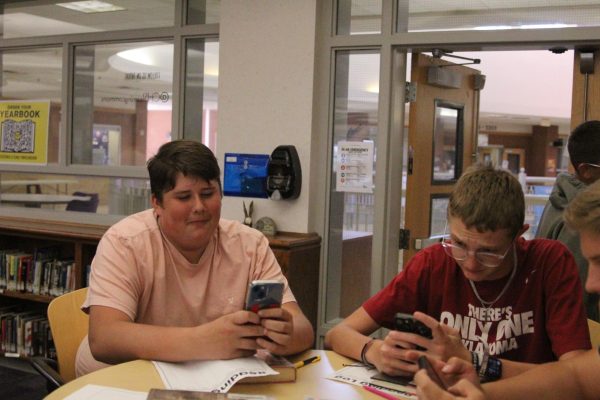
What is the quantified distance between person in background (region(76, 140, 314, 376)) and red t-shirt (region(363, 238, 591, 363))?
52 cm

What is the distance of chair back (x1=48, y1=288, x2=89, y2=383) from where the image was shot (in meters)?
2.41

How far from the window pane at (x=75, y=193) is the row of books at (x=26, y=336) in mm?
937

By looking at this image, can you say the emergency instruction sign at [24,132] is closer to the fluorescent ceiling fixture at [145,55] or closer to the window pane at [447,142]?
the fluorescent ceiling fixture at [145,55]

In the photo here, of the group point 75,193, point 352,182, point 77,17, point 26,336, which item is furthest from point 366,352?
point 77,17

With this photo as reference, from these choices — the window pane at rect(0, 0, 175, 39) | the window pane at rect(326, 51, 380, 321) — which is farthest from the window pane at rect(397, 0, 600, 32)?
the window pane at rect(0, 0, 175, 39)

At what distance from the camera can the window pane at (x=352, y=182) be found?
4199 mm

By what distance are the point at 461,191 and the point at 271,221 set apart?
2.43 meters

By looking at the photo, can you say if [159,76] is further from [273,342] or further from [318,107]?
[273,342]

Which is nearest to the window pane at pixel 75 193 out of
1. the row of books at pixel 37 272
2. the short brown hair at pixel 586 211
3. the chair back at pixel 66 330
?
the row of books at pixel 37 272

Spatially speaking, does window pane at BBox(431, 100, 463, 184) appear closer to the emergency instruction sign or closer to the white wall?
the white wall

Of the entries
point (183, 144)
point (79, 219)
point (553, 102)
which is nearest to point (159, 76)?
point (79, 219)

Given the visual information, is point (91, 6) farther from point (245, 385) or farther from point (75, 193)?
point (245, 385)

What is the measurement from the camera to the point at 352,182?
422 cm

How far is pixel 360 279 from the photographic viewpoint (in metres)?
4.26
